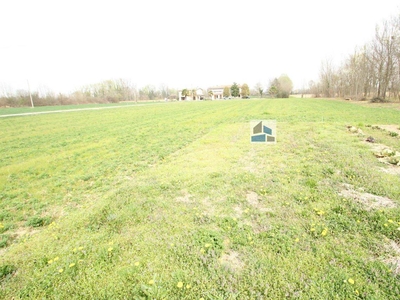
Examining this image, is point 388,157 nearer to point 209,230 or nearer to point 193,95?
point 209,230

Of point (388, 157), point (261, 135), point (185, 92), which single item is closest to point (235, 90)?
point (185, 92)

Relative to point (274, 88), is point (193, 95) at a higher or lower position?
lower

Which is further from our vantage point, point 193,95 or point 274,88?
point 193,95

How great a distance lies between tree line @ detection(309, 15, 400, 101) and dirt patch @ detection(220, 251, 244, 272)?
1577 inches

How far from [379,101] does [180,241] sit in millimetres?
40312

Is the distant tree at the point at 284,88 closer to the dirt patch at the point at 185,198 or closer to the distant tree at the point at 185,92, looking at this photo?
the distant tree at the point at 185,92

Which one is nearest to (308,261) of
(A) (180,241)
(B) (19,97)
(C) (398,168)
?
(A) (180,241)

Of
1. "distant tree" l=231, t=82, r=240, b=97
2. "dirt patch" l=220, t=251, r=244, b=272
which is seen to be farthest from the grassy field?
"distant tree" l=231, t=82, r=240, b=97

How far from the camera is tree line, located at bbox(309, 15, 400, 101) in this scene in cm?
3085

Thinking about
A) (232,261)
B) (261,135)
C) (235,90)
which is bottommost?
(232,261)

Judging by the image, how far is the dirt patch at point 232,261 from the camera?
2.57 metres

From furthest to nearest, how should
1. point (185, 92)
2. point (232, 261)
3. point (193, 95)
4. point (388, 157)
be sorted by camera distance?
point (193, 95), point (185, 92), point (388, 157), point (232, 261)

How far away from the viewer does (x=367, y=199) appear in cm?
392

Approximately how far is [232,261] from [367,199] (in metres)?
3.17
